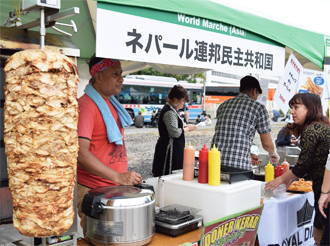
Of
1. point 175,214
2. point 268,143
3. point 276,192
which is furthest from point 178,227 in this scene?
point 268,143

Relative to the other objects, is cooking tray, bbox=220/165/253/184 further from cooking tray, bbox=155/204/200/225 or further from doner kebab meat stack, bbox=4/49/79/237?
doner kebab meat stack, bbox=4/49/79/237

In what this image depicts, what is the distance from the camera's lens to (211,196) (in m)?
1.96

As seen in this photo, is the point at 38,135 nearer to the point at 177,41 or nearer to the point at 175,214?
the point at 175,214

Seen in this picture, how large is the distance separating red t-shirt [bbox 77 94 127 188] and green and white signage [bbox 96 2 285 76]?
1.41 ft

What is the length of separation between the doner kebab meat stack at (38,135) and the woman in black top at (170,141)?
2.78 meters

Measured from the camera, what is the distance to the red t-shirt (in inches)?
79.5

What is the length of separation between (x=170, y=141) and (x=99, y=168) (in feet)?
7.00

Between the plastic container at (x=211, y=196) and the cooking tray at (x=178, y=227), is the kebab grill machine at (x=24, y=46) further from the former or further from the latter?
the plastic container at (x=211, y=196)

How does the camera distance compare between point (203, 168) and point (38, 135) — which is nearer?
point (38, 135)

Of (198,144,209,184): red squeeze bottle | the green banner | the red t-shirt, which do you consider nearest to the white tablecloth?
(198,144,209,184): red squeeze bottle

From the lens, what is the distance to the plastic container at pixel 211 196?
6.32ft

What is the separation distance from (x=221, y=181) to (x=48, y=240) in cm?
118

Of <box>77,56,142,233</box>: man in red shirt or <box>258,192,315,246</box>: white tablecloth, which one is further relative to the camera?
<box>258,192,315,246</box>: white tablecloth

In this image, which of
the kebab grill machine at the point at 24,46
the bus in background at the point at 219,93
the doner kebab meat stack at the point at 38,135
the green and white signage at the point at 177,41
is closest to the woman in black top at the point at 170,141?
the green and white signage at the point at 177,41
